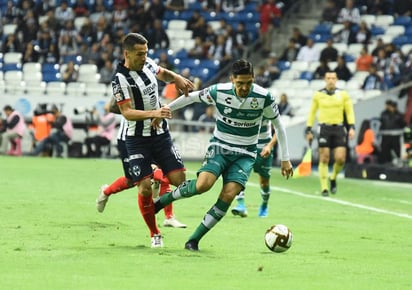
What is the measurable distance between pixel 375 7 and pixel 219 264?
26322mm

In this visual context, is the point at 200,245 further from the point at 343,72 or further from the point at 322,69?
the point at 322,69

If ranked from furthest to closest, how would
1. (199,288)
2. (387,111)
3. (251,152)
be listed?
(387,111), (251,152), (199,288)

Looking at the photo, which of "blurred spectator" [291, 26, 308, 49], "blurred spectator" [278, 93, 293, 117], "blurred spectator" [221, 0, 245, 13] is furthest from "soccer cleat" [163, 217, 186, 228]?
"blurred spectator" [221, 0, 245, 13]

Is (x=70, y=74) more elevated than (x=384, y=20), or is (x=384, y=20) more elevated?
(x=384, y=20)

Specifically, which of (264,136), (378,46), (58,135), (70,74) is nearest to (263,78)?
(378,46)

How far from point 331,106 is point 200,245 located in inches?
381

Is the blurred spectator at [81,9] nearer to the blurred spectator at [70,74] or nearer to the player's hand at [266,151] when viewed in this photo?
the blurred spectator at [70,74]

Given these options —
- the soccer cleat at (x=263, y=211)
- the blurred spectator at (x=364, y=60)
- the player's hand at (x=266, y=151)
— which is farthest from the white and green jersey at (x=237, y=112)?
the blurred spectator at (x=364, y=60)

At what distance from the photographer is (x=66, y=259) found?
1080cm

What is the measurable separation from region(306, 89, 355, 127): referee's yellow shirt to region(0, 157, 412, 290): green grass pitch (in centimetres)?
144

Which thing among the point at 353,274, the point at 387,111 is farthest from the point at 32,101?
the point at 353,274

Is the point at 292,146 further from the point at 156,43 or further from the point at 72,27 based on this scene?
the point at 72,27

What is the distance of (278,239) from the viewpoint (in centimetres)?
1175

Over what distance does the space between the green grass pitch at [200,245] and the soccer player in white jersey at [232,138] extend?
0.61m
